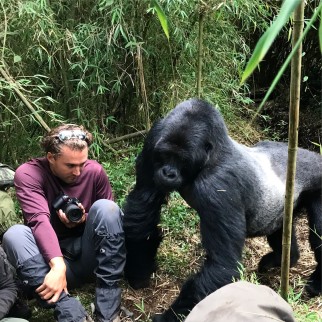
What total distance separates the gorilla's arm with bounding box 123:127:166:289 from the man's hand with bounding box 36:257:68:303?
0.48 metres

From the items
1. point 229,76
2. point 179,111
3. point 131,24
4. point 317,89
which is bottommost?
point 317,89

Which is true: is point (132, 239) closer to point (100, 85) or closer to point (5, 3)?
point (100, 85)

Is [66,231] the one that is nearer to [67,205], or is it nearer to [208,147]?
[67,205]

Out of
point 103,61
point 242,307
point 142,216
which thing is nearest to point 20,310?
point 142,216

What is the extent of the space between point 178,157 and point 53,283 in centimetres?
78

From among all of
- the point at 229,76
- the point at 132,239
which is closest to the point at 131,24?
the point at 229,76

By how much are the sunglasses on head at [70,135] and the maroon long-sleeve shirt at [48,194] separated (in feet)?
0.66

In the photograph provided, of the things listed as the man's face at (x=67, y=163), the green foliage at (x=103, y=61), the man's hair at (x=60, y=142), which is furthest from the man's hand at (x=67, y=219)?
the green foliage at (x=103, y=61)

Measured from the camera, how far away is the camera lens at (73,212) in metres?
2.51

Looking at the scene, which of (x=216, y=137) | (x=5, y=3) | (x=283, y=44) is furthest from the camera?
A: (x=283, y=44)

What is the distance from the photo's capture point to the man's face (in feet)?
8.05

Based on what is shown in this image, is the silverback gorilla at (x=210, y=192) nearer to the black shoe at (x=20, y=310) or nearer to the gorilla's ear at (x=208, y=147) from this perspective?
the gorilla's ear at (x=208, y=147)

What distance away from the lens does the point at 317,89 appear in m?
5.34

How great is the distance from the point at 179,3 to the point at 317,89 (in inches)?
98.3
